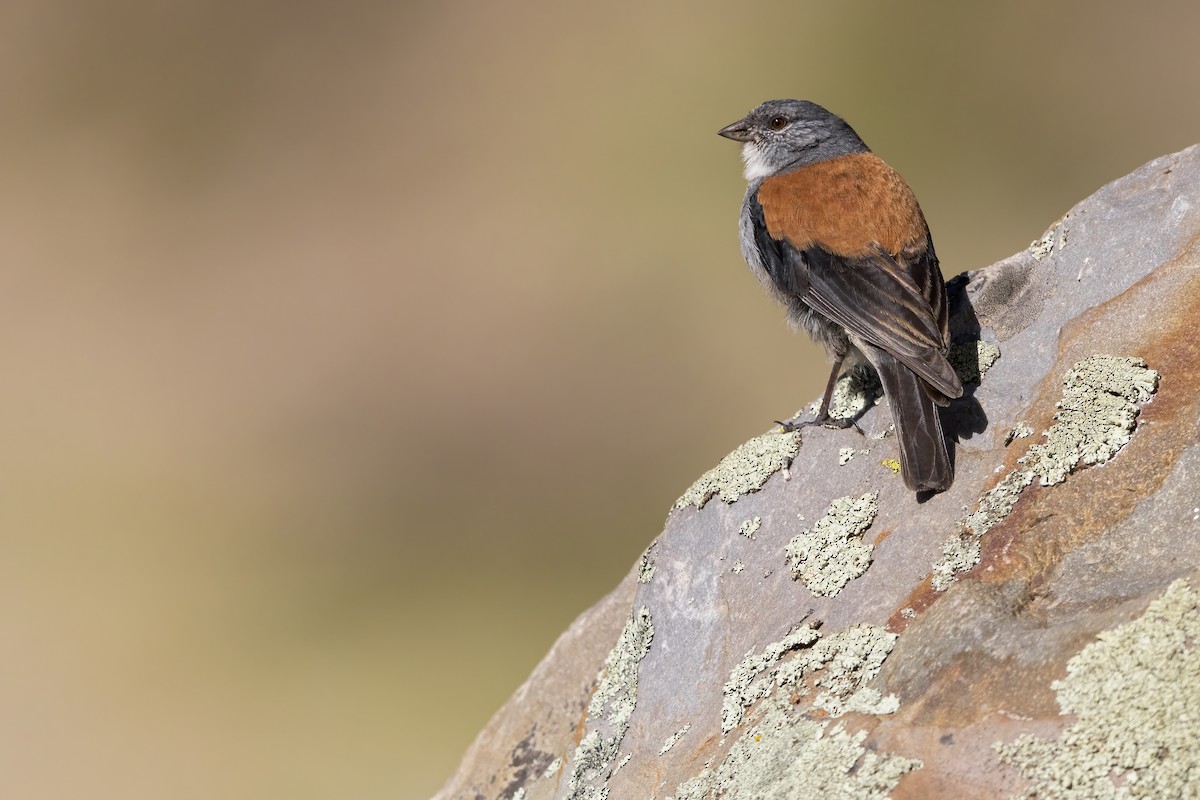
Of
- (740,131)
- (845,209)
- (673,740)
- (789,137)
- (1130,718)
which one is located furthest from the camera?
(740,131)

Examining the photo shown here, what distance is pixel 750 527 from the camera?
13.4ft

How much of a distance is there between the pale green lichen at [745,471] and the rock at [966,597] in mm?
11

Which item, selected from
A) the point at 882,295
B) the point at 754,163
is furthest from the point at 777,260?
the point at 754,163

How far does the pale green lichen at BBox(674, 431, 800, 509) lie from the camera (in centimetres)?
420

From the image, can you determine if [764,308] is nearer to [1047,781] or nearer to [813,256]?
[813,256]

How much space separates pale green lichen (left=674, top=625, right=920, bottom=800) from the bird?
0.74 meters

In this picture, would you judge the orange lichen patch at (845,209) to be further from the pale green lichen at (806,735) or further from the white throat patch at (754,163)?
the pale green lichen at (806,735)

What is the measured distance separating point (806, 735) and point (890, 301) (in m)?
2.13

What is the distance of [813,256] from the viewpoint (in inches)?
197

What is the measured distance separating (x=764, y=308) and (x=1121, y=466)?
39.9 ft

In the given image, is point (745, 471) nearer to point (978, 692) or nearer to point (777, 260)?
point (777, 260)

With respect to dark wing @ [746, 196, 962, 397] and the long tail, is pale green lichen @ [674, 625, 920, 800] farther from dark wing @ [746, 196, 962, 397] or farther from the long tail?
dark wing @ [746, 196, 962, 397]

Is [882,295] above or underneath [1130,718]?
above

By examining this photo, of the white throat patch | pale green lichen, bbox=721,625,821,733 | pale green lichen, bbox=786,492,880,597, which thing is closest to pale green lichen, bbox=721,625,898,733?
pale green lichen, bbox=721,625,821,733
